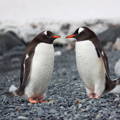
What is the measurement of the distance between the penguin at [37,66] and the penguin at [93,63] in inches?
13.4

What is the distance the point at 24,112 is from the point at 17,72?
4.80m

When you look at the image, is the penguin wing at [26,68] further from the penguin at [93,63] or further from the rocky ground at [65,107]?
the penguin at [93,63]

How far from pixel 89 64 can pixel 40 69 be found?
628mm

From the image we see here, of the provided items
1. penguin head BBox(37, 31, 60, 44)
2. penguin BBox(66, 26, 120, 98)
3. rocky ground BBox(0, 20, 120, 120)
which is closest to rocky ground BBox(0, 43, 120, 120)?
rocky ground BBox(0, 20, 120, 120)

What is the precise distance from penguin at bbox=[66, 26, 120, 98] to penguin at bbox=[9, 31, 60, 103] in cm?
34

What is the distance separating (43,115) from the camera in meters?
3.73

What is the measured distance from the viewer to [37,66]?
4398mm

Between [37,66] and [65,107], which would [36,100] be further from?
[65,107]

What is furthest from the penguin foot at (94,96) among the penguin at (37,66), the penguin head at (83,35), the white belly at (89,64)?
the penguin head at (83,35)

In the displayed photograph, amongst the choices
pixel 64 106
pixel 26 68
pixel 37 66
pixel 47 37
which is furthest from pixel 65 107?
pixel 47 37

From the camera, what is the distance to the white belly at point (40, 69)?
435 cm

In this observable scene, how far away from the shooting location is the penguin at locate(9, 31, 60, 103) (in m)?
4.36

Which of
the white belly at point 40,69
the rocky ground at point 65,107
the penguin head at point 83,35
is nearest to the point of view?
the rocky ground at point 65,107

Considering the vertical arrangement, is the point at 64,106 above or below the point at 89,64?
below
